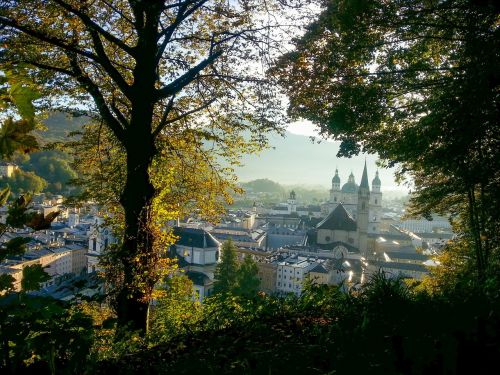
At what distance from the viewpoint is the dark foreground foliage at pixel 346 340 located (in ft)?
6.74

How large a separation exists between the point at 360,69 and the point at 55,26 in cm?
509

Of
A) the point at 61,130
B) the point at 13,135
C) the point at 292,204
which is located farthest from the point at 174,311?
the point at 292,204

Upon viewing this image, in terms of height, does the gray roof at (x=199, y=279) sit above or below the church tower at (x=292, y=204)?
below

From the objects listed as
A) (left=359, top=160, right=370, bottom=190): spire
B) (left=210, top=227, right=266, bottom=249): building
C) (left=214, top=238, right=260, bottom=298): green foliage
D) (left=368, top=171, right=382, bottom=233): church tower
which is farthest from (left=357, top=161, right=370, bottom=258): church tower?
(left=214, top=238, right=260, bottom=298): green foliage

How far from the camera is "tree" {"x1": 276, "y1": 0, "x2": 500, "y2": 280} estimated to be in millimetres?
6297

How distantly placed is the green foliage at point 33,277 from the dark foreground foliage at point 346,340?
3.41 feet

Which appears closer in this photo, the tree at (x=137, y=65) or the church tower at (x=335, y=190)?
the tree at (x=137, y=65)

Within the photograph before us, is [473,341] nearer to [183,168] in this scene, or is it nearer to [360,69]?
[360,69]

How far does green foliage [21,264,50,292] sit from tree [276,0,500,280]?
5473 mm

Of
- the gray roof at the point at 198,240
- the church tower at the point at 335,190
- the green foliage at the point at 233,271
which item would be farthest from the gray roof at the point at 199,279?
the church tower at the point at 335,190

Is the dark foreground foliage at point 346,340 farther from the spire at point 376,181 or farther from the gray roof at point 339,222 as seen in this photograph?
the spire at point 376,181

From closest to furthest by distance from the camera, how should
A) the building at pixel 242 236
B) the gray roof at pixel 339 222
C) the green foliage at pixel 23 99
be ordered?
the green foliage at pixel 23 99, the gray roof at pixel 339 222, the building at pixel 242 236

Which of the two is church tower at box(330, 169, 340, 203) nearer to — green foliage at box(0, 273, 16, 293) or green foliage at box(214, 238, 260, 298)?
green foliage at box(214, 238, 260, 298)

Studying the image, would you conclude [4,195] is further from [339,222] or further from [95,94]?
[339,222]
